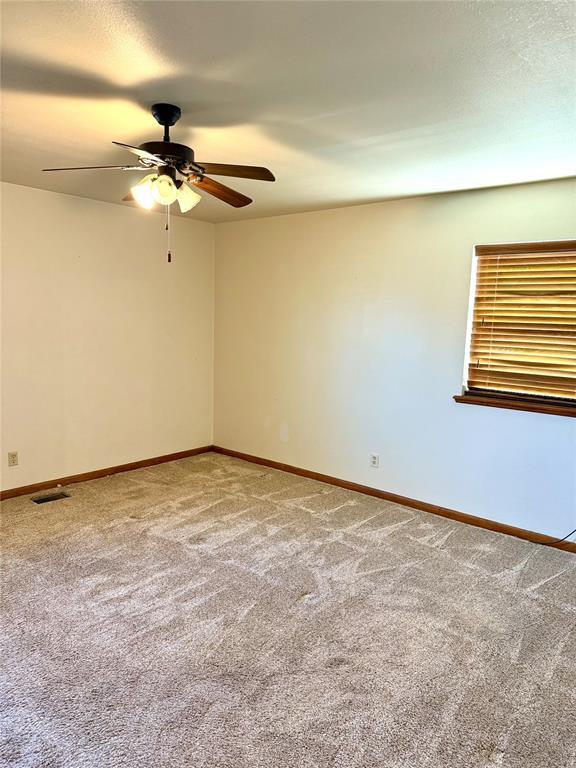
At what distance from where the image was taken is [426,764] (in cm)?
165

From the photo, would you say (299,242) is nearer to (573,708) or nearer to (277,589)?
(277,589)

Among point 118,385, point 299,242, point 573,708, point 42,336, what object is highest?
point 299,242

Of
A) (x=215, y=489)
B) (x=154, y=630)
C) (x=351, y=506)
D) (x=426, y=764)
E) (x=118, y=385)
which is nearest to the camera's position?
(x=426, y=764)

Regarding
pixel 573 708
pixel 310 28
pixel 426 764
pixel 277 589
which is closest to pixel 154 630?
pixel 277 589

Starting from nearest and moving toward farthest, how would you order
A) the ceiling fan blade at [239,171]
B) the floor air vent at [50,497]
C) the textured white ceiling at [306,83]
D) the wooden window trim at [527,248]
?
1. the textured white ceiling at [306,83]
2. the ceiling fan blade at [239,171]
3. the wooden window trim at [527,248]
4. the floor air vent at [50,497]

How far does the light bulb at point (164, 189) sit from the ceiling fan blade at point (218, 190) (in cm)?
14

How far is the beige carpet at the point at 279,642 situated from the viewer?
1729 millimetres

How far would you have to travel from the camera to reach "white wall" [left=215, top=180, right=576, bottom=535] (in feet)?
11.1

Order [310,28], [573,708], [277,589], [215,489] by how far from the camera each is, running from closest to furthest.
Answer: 1. [310,28]
2. [573,708]
3. [277,589]
4. [215,489]

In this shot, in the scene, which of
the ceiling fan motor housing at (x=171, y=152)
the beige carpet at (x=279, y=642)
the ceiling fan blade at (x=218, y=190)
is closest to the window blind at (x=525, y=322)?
the beige carpet at (x=279, y=642)

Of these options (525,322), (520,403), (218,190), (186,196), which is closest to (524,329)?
(525,322)

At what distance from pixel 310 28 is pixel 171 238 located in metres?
3.50

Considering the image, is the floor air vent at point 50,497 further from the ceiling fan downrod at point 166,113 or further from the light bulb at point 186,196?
the ceiling fan downrod at point 166,113

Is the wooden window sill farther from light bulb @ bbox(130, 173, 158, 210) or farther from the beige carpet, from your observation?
light bulb @ bbox(130, 173, 158, 210)
